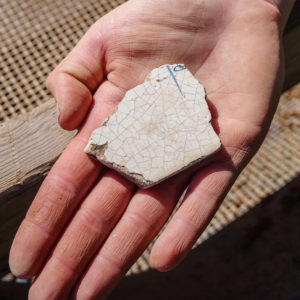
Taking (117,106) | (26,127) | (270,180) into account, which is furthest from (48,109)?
(270,180)

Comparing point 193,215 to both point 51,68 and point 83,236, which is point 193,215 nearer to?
point 83,236

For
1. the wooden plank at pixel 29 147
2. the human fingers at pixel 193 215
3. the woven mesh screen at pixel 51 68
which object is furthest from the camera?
the woven mesh screen at pixel 51 68

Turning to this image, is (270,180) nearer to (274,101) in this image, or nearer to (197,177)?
(274,101)

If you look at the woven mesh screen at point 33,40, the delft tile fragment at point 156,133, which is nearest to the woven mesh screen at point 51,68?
the woven mesh screen at point 33,40

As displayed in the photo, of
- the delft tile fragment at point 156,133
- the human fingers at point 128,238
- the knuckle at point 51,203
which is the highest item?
the delft tile fragment at point 156,133

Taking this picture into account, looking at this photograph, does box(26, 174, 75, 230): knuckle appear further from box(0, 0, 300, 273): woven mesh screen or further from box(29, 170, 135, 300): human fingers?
box(0, 0, 300, 273): woven mesh screen

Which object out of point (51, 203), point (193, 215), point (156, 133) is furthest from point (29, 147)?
point (193, 215)

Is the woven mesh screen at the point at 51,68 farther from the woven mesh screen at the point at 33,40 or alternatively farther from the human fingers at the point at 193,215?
the human fingers at the point at 193,215
